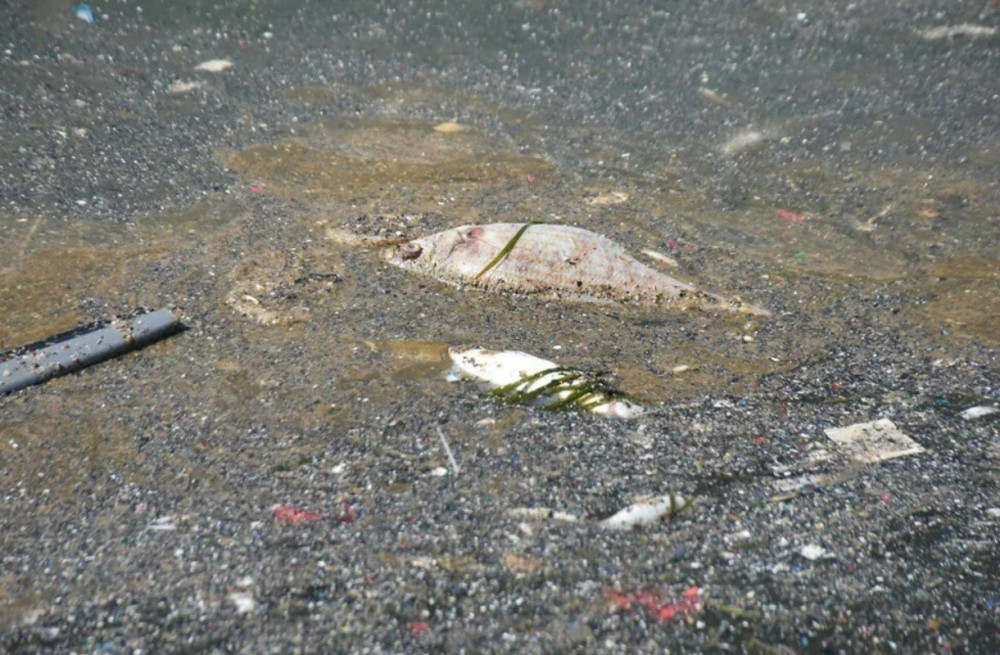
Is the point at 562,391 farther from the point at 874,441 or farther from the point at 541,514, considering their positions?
the point at 874,441

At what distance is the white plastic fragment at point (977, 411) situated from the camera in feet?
10.2

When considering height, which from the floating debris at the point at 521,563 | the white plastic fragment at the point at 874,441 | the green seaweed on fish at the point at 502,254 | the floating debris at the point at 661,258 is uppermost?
the green seaweed on fish at the point at 502,254

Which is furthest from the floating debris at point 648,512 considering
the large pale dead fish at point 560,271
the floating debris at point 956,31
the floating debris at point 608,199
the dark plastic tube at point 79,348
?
the floating debris at point 956,31

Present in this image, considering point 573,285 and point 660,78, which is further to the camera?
point 660,78

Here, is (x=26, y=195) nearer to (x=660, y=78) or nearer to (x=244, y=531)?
(x=244, y=531)

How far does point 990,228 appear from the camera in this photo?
4.50m

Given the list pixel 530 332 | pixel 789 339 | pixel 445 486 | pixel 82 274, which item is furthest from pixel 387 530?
pixel 82 274

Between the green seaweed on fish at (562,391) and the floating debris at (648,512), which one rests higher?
the floating debris at (648,512)

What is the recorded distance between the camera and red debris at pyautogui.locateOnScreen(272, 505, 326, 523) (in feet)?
8.47

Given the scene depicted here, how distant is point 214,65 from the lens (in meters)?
6.07

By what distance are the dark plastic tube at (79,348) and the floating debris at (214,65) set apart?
2.95 m

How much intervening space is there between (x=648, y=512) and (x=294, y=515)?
1012 mm

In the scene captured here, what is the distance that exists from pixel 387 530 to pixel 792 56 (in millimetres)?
5221

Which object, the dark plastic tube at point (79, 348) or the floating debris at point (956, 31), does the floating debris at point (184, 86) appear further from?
the floating debris at point (956, 31)
